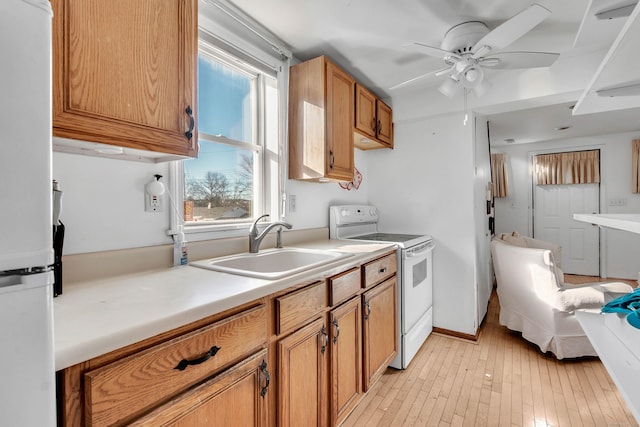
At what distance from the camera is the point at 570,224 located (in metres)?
4.95

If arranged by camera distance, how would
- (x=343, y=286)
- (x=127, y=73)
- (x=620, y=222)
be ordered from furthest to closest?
(x=343, y=286)
(x=127, y=73)
(x=620, y=222)

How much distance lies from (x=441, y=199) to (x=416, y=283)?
872 mm

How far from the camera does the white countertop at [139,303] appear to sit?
643 mm

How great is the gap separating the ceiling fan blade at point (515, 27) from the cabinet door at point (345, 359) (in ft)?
5.11

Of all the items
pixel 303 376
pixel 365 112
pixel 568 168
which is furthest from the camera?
pixel 568 168

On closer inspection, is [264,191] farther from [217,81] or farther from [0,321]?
[0,321]

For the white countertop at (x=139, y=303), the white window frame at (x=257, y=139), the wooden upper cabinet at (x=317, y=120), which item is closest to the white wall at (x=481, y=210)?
the wooden upper cabinet at (x=317, y=120)

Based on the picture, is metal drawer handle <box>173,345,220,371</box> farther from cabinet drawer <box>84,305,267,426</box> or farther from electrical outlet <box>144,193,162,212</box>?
electrical outlet <box>144,193,162,212</box>

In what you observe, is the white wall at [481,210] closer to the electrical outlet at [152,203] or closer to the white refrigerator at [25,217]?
the electrical outlet at [152,203]

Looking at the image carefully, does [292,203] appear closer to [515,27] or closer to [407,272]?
[407,272]

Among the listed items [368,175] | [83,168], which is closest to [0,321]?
[83,168]

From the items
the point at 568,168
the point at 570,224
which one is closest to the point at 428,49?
the point at 568,168

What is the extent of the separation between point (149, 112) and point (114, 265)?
62 centimetres

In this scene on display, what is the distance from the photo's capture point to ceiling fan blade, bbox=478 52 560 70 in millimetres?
1670
